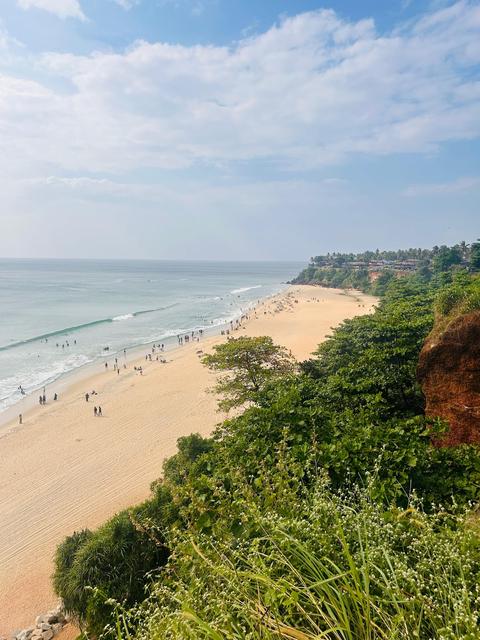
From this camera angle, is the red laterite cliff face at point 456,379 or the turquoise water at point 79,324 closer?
the red laterite cliff face at point 456,379

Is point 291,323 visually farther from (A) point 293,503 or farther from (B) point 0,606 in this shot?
(A) point 293,503

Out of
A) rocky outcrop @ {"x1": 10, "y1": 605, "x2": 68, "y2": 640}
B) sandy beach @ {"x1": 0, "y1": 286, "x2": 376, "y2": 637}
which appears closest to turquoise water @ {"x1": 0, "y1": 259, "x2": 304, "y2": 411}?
sandy beach @ {"x1": 0, "y1": 286, "x2": 376, "y2": 637}

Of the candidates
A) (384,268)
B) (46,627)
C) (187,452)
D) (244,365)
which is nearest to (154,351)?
(244,365)

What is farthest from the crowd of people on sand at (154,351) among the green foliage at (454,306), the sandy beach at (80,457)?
the green foliage at (454,306)

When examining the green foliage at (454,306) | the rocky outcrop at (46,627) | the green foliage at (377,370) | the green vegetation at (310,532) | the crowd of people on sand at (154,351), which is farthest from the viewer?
the crowd of people on sand at (154,351)

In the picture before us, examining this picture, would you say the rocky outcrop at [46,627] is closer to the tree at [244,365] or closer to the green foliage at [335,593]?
the tree at [244,365]
